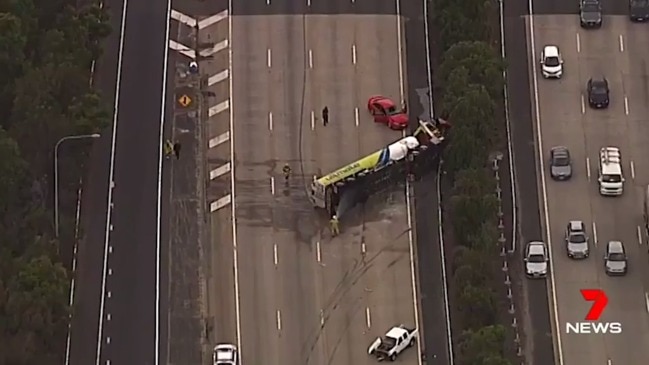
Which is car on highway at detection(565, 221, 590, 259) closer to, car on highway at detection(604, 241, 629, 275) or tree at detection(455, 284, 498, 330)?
car on highway at detection(604, 241, 629, 275)

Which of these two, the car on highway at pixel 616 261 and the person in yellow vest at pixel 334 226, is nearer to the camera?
A: the car on highway at pixel 616 261

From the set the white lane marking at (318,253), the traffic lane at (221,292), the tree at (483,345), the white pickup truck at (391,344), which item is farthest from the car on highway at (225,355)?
the tree at (483,345)

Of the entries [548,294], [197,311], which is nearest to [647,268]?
[548,294]

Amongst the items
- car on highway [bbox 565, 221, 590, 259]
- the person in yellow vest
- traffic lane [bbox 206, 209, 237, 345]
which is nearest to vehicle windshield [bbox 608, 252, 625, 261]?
car on highway [bbox 565, 221, 590, 259]

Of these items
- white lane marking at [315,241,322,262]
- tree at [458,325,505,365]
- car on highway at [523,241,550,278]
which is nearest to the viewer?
tree at [458,325,505,365]

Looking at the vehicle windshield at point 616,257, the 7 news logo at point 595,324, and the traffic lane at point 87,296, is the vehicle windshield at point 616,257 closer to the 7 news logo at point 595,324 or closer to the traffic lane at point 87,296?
the 7 news logo at point 595,324

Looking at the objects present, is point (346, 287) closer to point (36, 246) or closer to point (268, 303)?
point (268, 303)
